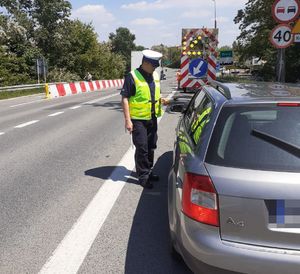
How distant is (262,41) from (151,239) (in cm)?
3288

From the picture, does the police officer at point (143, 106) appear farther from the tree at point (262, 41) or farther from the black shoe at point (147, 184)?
the tree at point (262, 41)

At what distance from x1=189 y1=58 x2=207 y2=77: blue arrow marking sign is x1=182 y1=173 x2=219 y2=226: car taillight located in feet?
37.8

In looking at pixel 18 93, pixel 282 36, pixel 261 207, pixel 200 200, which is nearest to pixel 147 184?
pixel 200 200

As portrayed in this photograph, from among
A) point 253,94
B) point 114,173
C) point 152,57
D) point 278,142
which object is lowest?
point 114,173

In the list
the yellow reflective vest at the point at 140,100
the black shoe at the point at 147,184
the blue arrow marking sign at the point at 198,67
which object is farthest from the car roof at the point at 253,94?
the blue arrow marking sign at the point at 198,67

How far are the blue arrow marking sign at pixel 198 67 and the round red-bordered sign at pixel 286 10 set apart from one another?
490cm

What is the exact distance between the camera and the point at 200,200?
9.38 feet

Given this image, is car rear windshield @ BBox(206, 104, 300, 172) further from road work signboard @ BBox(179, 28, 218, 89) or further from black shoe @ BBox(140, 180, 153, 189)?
road work signboard @ BBox(179, 28, 218, 89)

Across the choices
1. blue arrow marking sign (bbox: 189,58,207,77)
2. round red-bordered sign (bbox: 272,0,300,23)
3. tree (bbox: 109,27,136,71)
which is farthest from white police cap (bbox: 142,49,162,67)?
tree (bbox: 109,27,136,71)

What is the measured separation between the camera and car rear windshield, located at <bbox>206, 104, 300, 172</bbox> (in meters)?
2.79

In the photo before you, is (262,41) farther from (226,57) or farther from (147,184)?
(147,184)

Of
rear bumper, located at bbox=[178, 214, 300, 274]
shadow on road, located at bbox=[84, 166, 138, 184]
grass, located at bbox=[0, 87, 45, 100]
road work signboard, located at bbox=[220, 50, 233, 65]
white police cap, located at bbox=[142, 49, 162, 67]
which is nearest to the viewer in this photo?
A: rear bumper, located at bbox=[178, 214, 300, 274]

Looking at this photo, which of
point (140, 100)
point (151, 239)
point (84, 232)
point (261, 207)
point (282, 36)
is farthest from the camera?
point (282, 36)

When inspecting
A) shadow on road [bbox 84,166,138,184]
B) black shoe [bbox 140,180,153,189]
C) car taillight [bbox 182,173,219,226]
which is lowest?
Result: shadow on road [bbox 84,166,138,184]
